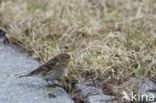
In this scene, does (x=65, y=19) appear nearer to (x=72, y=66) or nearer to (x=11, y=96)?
(x=72, y=66)

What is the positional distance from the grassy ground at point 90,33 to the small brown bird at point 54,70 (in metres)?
0.23

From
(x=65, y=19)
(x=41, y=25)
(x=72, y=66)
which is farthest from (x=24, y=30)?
(x=72, y=66)

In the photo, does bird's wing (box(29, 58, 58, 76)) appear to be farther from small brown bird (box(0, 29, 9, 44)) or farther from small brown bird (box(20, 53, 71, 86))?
small brown bird (box(0, 29, 9, 44))

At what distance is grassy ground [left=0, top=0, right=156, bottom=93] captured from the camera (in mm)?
4754

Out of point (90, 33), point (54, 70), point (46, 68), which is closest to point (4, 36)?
point (90, 33)

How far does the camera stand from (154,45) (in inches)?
224

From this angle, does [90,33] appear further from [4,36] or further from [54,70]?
[54,70]

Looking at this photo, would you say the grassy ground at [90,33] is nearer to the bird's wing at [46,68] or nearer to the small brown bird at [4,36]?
the small brown bird at [4,36]

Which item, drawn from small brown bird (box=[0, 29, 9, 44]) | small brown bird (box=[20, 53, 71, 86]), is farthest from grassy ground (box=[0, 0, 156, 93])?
small brown bird (box=[20, 53, 71, 86])

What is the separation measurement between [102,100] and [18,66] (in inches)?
64.5

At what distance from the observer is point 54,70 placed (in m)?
4.32

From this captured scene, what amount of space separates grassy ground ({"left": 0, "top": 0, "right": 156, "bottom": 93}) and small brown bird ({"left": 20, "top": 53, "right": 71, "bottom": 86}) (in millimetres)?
231

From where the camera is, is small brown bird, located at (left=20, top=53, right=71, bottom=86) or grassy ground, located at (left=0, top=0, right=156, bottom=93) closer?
small brown bird, located at (left=20, top=53, right=71, bottom=86)

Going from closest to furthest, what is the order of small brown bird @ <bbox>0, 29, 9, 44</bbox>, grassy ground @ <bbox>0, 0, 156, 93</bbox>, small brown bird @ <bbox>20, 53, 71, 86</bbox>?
small brown bird @ <bbox>20, 53, 71, 86</bbox> → grassy ground @ <bbox>0, 0, 156, 93</bbox> → small brown bird @ <bbox>0, 29, 9, 44</bbox>
